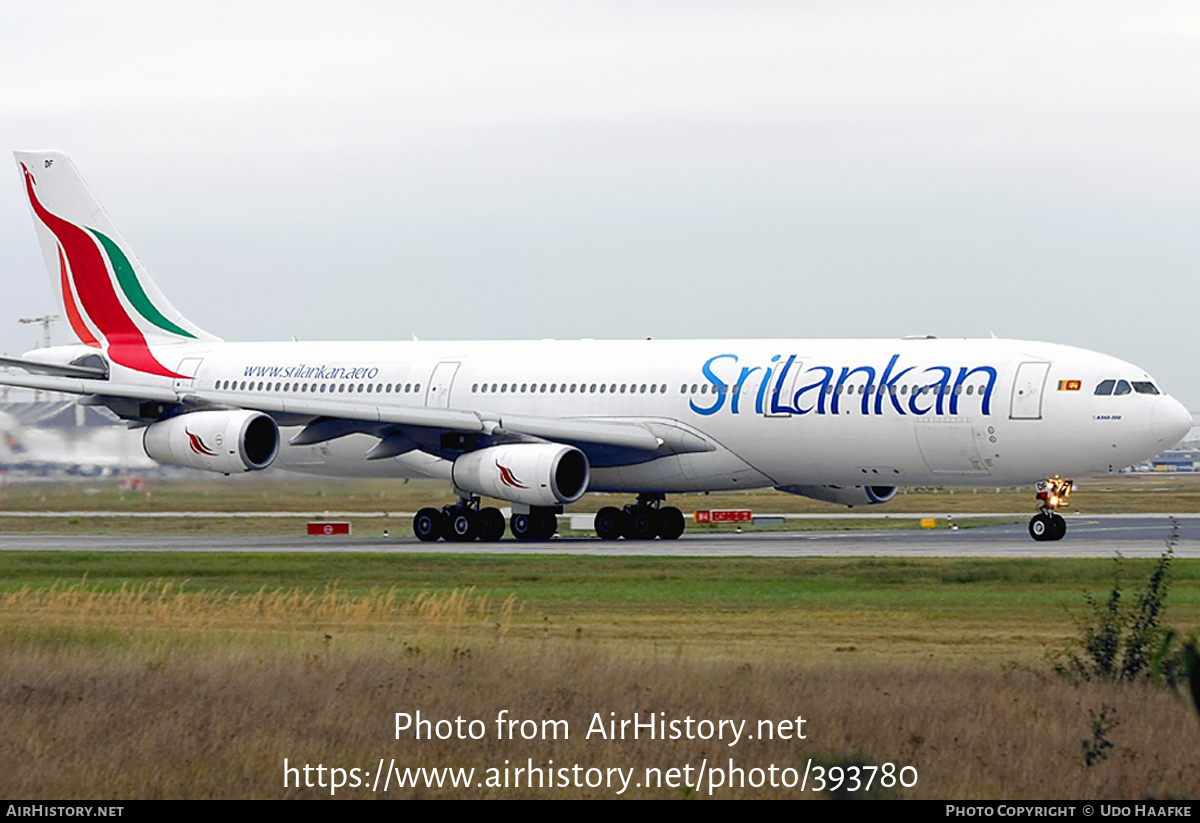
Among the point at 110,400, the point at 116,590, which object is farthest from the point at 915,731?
the point at 110,400

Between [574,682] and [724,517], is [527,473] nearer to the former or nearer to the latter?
[724,517]

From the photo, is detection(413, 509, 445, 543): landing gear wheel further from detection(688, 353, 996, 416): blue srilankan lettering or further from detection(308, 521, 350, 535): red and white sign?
detection(688, 353, 996, 416): blue srilankan lettering

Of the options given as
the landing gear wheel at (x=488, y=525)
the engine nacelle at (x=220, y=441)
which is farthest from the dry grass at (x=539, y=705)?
the landing gear wheel at (x=488, y=525)

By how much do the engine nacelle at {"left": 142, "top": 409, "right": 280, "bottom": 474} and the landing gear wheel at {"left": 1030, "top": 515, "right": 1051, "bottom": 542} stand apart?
17.2 m

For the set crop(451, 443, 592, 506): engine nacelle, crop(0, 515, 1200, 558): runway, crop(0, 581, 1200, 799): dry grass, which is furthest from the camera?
crop(451, 443, 592, 506): engine nacelle

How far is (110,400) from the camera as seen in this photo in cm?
4209

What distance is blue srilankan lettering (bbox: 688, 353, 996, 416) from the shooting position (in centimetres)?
3788

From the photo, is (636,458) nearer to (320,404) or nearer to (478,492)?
(478,492)

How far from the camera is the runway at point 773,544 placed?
35.6 meters

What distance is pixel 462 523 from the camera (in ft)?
140

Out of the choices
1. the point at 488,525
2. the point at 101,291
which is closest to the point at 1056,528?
the point at 488,525

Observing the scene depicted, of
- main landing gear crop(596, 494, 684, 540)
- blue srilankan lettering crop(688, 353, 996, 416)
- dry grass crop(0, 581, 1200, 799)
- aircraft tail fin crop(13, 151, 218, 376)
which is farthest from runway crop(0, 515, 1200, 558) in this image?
dry grass crop(0, 581, 1200, 799)

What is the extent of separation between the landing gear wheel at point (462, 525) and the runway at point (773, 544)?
46 cm

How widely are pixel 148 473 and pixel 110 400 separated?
11366mm
